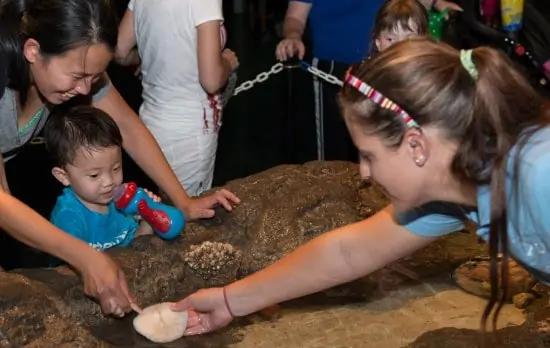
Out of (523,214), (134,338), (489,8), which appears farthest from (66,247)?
(489,8)

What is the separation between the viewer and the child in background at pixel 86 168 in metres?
2.52

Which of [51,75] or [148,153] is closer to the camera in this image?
[51,75]

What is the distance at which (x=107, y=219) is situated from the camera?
2.64 metres

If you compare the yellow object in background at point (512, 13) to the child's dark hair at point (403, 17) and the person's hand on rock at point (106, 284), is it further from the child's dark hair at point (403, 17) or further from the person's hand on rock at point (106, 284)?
the person's hand on rock at point (106, 284)

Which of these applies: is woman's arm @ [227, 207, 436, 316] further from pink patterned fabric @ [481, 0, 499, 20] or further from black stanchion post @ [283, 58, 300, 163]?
pink patterned fabric @ [481, 0, 499, 20]

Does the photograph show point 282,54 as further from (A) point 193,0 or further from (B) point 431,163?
(B) point 431,163

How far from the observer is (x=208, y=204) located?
2674 mm

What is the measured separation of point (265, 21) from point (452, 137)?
6.10 metres

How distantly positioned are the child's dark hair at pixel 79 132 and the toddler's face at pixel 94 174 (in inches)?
0.8

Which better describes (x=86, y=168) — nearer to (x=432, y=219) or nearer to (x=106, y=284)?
(x=106, y=284)

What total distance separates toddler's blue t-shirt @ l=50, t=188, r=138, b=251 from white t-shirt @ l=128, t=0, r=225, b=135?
0.58 m

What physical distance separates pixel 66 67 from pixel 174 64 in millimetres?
801

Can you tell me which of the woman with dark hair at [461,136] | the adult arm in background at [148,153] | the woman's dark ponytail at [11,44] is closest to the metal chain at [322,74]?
the adult arm in background at [148,153]

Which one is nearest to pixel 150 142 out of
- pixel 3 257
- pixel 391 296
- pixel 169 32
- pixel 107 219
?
pixel 107 219
